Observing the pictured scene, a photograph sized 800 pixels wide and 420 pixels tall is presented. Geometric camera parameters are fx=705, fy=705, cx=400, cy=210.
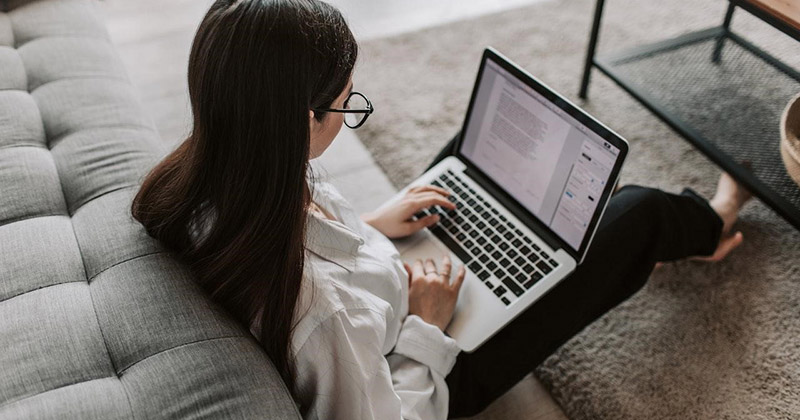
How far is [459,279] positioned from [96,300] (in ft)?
1.80

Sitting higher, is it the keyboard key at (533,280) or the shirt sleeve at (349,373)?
the shirt sleeve at (349,373)

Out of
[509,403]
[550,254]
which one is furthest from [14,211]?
[509,403]

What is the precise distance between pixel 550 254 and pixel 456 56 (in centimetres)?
125

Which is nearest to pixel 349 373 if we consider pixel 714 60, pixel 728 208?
pixel 728 208

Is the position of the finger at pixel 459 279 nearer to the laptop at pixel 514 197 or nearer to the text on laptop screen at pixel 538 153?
the laptop at pixel 514 197

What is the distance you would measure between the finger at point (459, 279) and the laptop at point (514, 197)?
3cm

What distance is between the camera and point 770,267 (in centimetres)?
159

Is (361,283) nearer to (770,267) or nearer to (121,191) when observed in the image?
(121,191)

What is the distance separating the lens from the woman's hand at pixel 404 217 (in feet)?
4.04

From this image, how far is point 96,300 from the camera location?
0.90 metres

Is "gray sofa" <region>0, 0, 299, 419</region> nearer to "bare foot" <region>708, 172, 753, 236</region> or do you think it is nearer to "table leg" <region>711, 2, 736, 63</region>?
"bare foot" <region>708, 172, 753, 236</region>

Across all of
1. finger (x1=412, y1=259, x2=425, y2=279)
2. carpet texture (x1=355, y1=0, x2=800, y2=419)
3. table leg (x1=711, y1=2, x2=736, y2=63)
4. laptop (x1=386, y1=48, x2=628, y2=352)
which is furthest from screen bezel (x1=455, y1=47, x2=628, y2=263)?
table leg (x1=711, y1=2, x2=736, y2=63)

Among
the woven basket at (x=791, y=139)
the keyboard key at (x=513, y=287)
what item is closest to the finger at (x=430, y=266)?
the keyboard key at (x=513, y=287)

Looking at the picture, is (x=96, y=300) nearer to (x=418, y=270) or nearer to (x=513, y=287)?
(x=418, y=270)
